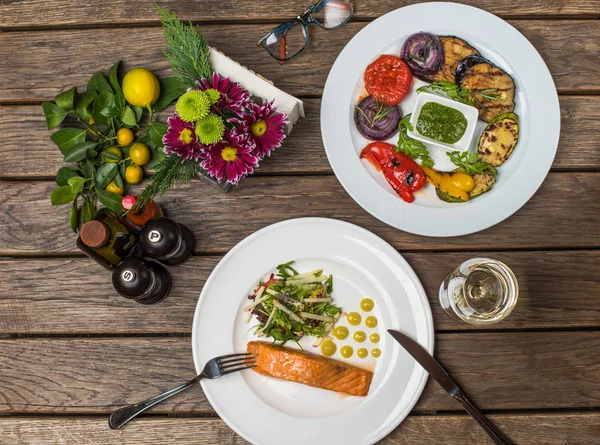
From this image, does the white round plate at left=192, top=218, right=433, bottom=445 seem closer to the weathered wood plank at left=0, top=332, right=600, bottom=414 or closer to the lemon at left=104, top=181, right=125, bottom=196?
the weathered wood plank at left=0, top=332, right=600, bottom=414

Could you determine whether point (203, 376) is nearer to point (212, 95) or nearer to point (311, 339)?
point (311, 339)

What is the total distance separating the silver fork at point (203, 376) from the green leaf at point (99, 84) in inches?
32.5

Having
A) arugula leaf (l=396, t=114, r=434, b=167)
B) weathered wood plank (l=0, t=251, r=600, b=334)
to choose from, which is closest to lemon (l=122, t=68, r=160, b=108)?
weathered wood plank (l=0, t=251, r=600, b=334)

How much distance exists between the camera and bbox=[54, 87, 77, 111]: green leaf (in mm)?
1363

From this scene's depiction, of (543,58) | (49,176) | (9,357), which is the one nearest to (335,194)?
(543,58)

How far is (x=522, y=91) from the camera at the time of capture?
1344 millimetres

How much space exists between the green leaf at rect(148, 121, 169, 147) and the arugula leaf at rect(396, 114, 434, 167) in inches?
25.7

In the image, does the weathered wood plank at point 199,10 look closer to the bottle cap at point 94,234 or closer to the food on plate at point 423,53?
the food on plate at point 423,53

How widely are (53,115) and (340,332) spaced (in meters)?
1.02

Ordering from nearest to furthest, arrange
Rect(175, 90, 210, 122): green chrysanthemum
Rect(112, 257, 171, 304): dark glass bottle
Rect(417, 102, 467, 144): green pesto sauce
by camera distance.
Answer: Rect(175, 90, 210, 122): green chrysanthemum, Rect(112, 257, 171, 304): dark glass bottle, Rect(417, 102, 467, 144): green pesto sauce

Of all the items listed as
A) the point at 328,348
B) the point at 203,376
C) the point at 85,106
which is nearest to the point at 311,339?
the point at 328,348

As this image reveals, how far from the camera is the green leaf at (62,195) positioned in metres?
1.35

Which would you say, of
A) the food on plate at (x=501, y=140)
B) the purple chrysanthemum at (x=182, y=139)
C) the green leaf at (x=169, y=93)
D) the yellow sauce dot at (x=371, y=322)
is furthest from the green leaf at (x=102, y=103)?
the food on plate at (x=501, y=140)

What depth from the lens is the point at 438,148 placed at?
136 centimetres
